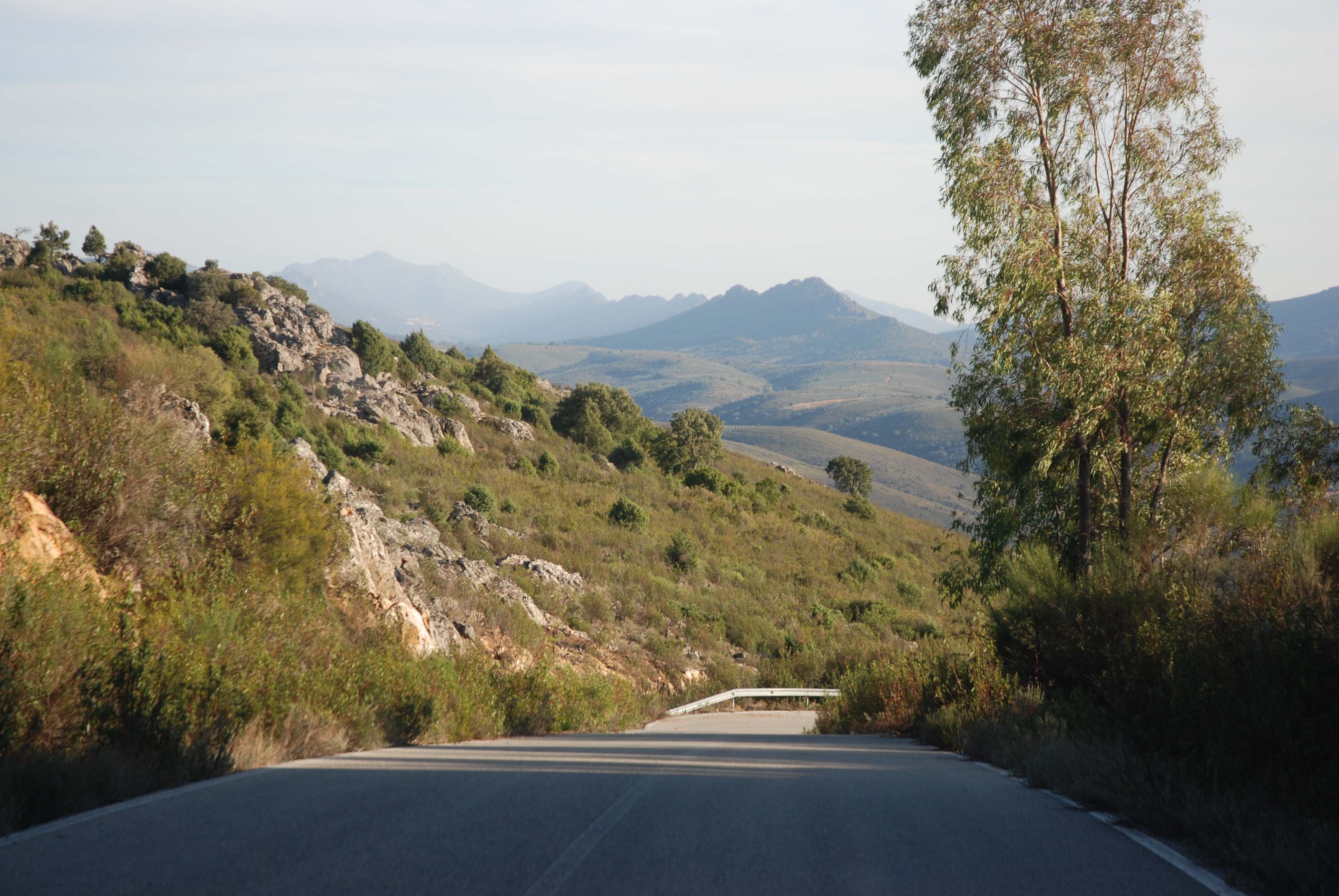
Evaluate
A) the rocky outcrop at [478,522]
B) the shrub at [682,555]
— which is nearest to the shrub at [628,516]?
the shrub at [682,555]

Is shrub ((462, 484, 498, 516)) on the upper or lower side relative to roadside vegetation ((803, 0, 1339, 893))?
lower

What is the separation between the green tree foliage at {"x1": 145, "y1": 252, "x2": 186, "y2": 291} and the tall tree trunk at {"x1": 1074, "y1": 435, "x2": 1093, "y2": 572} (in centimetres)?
3504

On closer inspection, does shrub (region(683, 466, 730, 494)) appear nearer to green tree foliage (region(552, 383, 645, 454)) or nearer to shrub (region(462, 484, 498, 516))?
green tree foliage (region(552, 383, 645, 454))

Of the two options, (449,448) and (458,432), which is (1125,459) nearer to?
(449,448)

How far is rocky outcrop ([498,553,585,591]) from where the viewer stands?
20172 mm

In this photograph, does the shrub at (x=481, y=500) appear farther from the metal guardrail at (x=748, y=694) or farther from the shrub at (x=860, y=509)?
the shrub at (x=860, y=509)

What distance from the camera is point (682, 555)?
27188 millimetres

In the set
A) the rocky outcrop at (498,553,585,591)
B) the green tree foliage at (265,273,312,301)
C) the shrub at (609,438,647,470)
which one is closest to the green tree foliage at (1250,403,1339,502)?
the rocky outcrop at (498,553,585,591)

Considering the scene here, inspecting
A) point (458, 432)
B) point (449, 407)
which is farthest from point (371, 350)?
point (458, 432)

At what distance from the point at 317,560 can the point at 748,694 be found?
9.50m

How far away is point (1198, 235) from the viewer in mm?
14227

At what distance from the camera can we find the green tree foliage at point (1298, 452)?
13.2m

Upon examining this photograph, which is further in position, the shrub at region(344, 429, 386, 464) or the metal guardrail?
the shrub at region(344, 429, 386, 464)

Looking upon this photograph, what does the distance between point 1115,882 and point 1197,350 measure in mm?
12892
